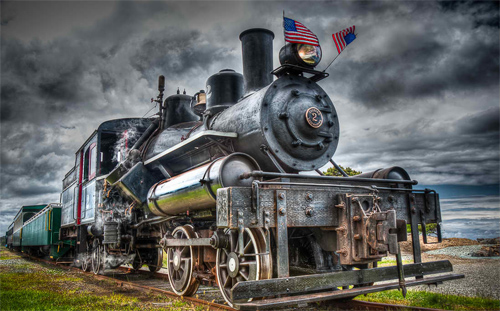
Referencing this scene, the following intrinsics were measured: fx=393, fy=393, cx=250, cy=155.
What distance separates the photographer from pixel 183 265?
536 cm

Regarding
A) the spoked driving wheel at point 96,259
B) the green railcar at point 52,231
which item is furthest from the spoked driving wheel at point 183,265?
the green railcar at point 52,231

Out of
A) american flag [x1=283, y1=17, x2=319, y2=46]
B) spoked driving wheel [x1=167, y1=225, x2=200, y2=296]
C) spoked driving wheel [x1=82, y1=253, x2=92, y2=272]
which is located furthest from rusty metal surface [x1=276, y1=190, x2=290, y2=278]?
spoked driving wheel [x1=82, y1=253, x2=92, y2=272]

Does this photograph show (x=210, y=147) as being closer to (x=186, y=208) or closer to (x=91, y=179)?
(x=186, y=208)

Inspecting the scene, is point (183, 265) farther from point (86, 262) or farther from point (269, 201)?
point (86, 262)

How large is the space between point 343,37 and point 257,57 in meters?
1.25

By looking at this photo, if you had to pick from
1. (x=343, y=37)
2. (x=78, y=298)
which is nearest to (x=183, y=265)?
(x=78, y=298)

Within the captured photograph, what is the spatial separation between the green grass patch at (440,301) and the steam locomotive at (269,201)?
415 millimetres

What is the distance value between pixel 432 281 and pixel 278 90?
8.89 feet

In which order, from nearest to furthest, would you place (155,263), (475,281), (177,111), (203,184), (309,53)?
(203,184) < (309,53) < (475,281) < (177,111) < (155,263)

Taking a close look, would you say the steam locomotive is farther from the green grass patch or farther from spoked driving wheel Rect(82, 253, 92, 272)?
spoked driving wheel Rect(82, 253, 92, 272)

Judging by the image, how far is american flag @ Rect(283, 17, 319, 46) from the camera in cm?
495

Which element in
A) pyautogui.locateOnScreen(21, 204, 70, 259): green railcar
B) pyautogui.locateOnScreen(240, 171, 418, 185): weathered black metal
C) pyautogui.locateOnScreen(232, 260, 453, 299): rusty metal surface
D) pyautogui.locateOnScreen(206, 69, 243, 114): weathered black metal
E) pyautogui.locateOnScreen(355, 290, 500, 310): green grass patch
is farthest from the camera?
pyautogui.locateOnScreen(21, 204, 70, 259): green railcar

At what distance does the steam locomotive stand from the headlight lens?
0.01 meters

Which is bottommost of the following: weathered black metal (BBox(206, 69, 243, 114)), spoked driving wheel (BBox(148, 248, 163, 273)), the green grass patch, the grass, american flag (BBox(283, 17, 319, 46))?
the green grass patch
